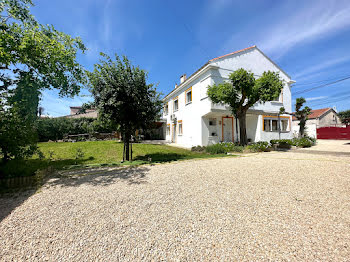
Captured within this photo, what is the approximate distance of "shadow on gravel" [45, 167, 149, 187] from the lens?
450cm

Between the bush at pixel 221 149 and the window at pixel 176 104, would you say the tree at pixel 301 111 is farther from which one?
the window at pixel 176 104

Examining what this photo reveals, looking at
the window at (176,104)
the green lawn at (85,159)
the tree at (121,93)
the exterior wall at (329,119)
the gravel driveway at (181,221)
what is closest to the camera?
the gravel driveway at (181,221)

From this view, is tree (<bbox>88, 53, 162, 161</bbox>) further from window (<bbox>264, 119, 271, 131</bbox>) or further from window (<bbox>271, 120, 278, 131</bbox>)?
window (<bbox>271, 120, 278, 131</bbox>)

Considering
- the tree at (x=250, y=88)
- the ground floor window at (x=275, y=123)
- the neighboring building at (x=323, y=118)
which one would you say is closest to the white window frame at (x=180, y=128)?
the tree at (x=250, y=88)

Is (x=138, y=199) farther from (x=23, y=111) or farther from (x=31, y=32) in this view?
(x=31, y=32)

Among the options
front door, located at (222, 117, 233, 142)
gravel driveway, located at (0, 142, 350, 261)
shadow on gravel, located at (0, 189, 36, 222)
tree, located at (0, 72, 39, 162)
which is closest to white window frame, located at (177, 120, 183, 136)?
front door, located at (222, 117, 233, 142)

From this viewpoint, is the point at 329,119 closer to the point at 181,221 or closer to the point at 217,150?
the point at 217,150

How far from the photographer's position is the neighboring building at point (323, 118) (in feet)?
93.2

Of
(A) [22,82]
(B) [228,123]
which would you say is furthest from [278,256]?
(B) [228,123]

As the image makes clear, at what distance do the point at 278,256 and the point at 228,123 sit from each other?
528 inches

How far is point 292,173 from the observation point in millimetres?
5238

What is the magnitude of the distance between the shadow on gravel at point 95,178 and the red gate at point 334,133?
28539 millimetres

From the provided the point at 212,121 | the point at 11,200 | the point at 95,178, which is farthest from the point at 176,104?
the point at 11,200

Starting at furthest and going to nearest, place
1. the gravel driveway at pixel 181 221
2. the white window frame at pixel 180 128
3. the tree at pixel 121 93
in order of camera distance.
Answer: the white window frame at pixel 180 128, the tree at pixel 121 93, the gravel driveway at pixel 181 221
